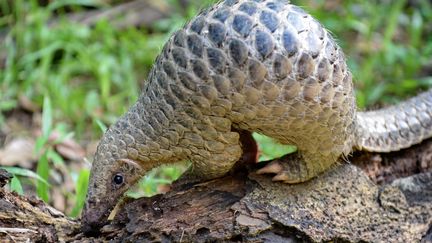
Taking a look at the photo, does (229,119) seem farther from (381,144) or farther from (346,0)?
(346,0)

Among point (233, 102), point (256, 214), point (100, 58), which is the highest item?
point (233, 102)

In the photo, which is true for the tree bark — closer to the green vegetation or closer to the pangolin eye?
the pangolin eye

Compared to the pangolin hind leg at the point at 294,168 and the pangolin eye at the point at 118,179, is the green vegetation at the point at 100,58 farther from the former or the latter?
the pangolin hind leg at the point at 294,168

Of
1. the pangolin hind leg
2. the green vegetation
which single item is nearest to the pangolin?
the pangolin hind leg

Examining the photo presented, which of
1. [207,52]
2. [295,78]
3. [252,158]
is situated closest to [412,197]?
[252,158]

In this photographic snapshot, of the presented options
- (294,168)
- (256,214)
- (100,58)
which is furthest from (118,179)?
(100,58)

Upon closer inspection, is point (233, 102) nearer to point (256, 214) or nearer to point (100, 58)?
point (256, 214)
